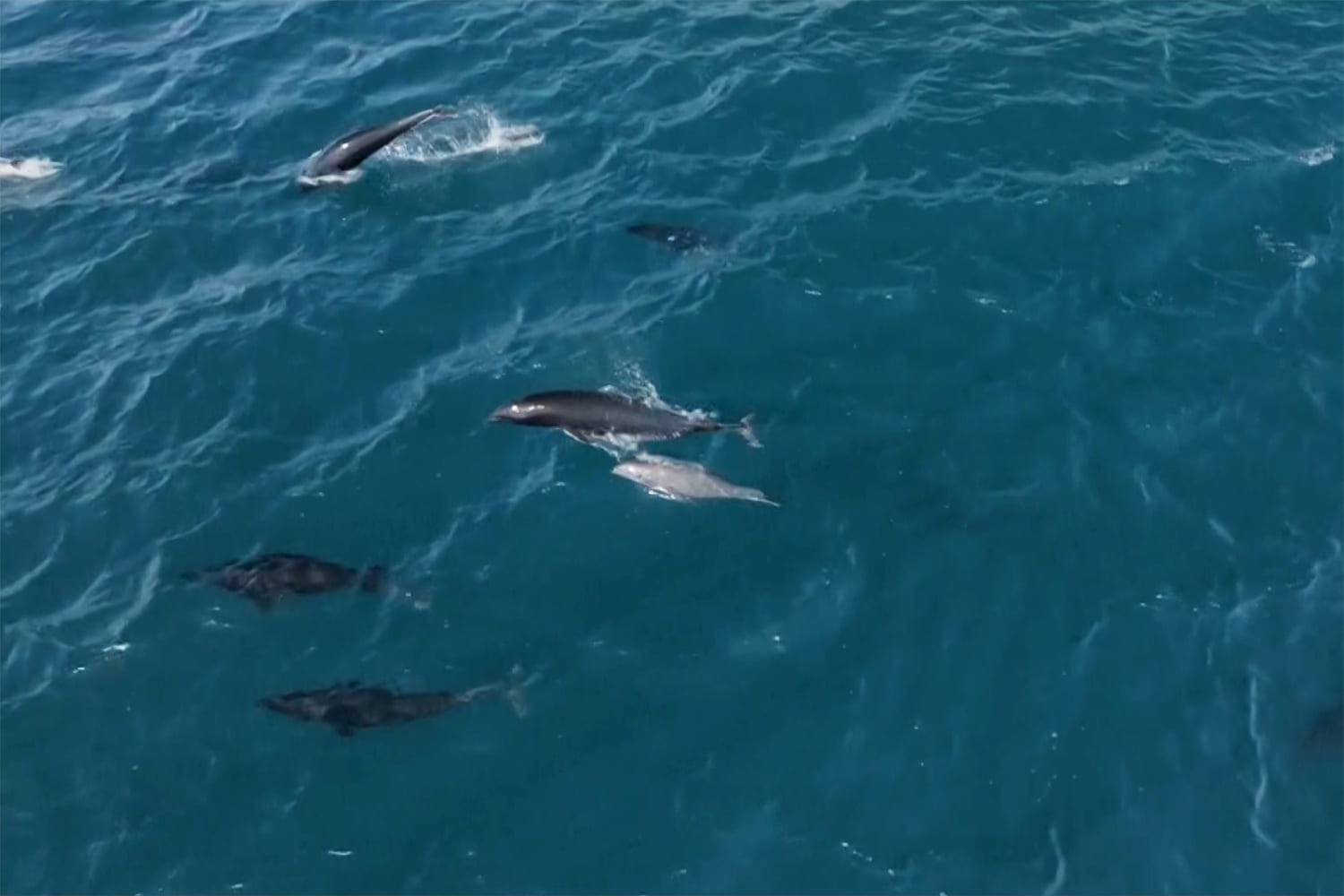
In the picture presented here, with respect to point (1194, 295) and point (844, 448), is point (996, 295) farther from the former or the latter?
point (844, 448)

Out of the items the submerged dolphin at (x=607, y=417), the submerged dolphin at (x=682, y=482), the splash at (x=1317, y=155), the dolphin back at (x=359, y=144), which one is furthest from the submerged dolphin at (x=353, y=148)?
the splash at (x=1317, y=155)

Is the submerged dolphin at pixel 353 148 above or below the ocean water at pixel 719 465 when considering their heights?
Answer: above

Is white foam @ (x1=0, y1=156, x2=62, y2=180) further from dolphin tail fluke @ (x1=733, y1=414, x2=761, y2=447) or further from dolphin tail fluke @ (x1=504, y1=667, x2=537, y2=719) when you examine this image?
dolphin tail fluke @ (x1=504, y1=667, x2=537, y2=719)

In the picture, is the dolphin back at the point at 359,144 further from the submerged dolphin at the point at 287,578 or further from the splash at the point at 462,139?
the submerged dolphin at the point at 287,578

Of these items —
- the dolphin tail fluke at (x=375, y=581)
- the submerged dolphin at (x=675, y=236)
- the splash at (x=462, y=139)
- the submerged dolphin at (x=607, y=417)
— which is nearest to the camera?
the dolphin tail fluke at (x=375, y=581)

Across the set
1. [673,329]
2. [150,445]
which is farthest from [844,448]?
[150,445]

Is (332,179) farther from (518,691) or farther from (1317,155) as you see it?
(1317,155)

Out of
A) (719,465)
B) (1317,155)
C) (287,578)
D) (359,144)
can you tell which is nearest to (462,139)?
(359,144)
